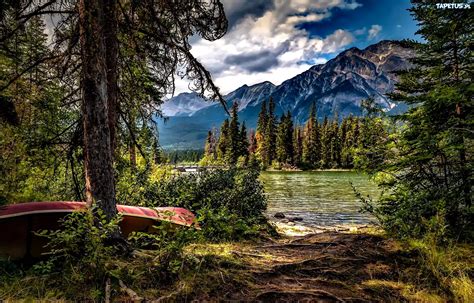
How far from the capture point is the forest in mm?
3725

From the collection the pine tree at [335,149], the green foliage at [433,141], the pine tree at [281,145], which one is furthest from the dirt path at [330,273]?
the pine tree at [335,149]

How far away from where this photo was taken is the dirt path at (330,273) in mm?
3576

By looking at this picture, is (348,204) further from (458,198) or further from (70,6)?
(70,6)

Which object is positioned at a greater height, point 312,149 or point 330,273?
point 312,149

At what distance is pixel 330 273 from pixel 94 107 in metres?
4.33

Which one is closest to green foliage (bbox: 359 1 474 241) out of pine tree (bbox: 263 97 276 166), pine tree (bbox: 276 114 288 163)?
pine tree (bbox: 276 114 288 163)

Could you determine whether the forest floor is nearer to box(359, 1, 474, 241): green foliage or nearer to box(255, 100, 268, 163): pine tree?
box(359, 1, 474, 241): green foliage

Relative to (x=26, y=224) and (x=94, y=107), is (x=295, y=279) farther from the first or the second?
(x=26, y=224)

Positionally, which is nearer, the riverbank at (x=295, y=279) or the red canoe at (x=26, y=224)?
the riverbank at (x=295, y=279)

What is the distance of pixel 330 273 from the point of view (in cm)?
440

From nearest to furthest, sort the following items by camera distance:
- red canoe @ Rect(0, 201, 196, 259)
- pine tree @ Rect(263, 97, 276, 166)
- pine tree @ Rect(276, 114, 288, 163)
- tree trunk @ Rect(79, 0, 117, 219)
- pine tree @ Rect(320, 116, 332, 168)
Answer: tree trunk @ Rect(79, 0, 117, 219), red canoe @ Rect(0, 201, 196, 259), pine tree @ Rect(276, 114, 288, 163), pine tree @ Rect(263, 97, 276, 166), pine tree @ Rect(320, 116, 332, 168)

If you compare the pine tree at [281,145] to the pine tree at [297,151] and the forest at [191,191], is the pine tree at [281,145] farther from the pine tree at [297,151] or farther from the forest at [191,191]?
the forest at [191,191]

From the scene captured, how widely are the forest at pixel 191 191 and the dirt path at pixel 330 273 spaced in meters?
0.02

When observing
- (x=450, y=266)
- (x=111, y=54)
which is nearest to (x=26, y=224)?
(x=111, y=54)
